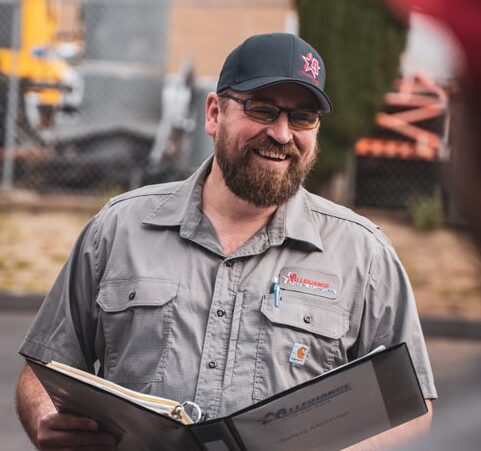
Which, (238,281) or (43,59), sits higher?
(238,281)

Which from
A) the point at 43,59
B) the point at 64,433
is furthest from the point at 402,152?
the point at 64,433

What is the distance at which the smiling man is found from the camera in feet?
9.18

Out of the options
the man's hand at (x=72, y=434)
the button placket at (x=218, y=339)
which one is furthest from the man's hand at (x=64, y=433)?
the button placket at (x=218, y=339)

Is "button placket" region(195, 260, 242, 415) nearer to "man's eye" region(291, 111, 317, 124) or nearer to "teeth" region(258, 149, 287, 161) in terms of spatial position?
"teeth" region(258, 149, 287, 161)

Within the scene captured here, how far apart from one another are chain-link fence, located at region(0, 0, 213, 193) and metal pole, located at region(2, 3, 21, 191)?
0.5 inches

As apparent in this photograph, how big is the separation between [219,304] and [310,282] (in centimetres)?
26

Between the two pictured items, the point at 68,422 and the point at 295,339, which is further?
the point at 295,339

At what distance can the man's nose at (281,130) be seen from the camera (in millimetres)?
2898

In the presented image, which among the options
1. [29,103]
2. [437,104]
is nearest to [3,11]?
[29,103]

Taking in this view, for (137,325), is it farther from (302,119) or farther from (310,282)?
(302,119)

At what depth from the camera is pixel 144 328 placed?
113 inches

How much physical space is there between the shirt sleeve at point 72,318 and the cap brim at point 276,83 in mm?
613

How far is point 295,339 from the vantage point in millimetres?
2812

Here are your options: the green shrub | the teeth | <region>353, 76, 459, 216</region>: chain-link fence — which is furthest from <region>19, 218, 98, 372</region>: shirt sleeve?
<region>353, 76, 459, 216</region>: chain-link fence
